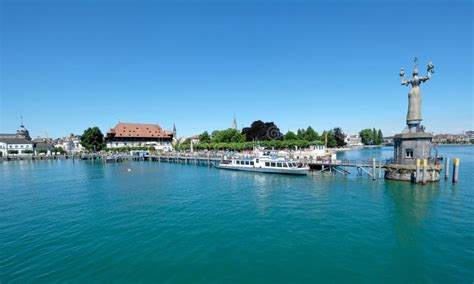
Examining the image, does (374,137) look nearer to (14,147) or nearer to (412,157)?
Answer: (412,157)

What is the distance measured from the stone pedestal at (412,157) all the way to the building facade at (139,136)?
84.5 metres

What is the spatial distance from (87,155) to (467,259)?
94467mm

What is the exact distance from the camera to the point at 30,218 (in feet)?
60.2

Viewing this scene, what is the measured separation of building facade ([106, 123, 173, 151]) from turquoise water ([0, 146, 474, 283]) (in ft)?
256

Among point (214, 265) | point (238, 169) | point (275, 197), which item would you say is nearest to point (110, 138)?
point (238, 169)

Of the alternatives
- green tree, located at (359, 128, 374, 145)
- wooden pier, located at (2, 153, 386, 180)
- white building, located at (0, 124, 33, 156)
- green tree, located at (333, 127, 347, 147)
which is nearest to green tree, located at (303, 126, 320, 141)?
green tree, located at (333, 127, 347, 147)

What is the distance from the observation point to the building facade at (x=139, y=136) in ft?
322

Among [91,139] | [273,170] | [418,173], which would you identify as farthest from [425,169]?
[91,139]

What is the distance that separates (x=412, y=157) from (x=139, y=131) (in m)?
102

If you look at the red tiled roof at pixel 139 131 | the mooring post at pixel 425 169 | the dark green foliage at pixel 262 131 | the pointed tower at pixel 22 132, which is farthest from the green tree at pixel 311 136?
the pointed tower at pixel 22 132

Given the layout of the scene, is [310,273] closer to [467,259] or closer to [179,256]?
[179,256]

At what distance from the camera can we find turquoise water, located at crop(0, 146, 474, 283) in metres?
10.6

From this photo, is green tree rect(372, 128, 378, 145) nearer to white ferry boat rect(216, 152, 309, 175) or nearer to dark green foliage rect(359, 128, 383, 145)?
dark green foliage rect(359, 128, 383, 145)

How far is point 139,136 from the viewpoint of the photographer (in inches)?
4094
